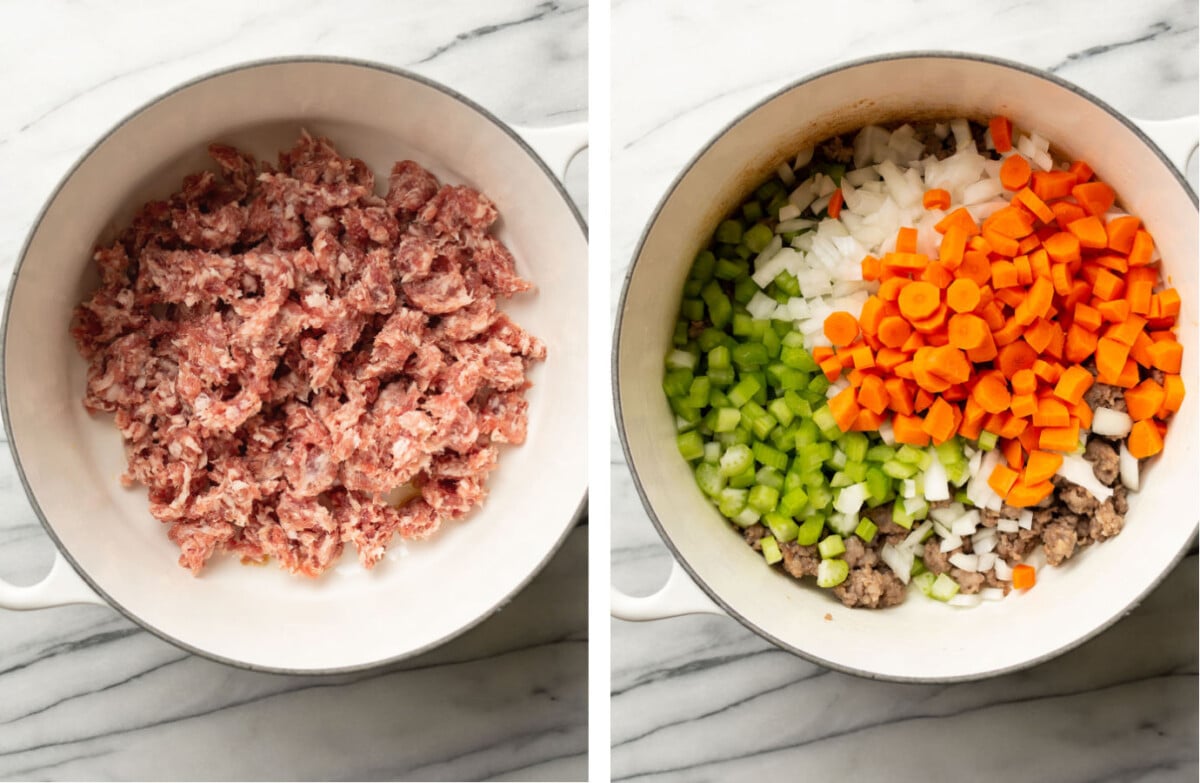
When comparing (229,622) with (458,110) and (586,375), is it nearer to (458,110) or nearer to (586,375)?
(586,375)

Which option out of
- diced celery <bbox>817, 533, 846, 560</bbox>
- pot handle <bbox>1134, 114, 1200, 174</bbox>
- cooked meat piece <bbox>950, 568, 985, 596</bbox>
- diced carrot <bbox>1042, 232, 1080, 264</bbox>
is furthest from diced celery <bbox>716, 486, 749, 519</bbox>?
pot handle <bbox>1134, 114, 1200, 174</bbox>

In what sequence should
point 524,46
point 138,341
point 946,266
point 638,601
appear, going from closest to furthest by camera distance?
point 638,601, point 946,266, point 138,341, point 524,46

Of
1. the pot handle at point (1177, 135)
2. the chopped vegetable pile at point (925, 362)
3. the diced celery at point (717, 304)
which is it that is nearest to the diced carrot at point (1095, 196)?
the chopped vegetable pile at point (925, 362)

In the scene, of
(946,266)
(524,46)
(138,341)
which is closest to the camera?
(946,266)

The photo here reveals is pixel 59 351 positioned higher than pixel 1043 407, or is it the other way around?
pixel 59 351

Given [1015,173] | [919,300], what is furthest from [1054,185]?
[919,300]

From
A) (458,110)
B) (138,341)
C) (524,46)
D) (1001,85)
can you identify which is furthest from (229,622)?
(1001,85)

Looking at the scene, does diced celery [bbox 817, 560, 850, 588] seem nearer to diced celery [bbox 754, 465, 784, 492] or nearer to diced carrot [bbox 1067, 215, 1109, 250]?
diced celery [bbox 754, 465, 784, 492]
